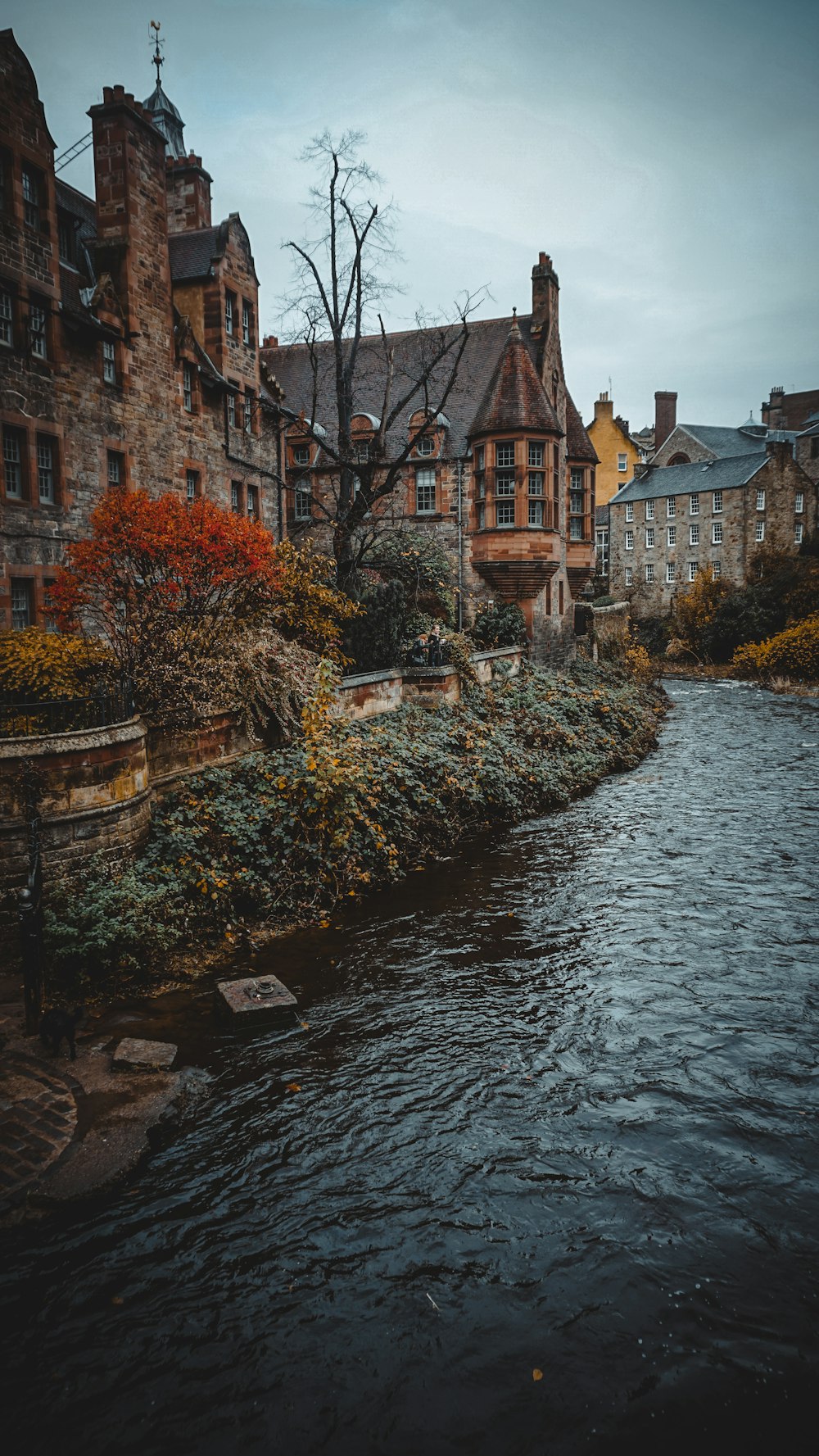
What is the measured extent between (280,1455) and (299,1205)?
173 centimetres

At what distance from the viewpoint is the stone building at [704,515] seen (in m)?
56.2

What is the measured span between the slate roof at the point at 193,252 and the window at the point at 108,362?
18.1ft

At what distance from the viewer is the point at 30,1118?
20.5 feet

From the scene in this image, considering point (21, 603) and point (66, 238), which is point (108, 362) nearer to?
point (66, 238)

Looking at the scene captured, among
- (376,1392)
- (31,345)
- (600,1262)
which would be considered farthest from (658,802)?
(31,345)

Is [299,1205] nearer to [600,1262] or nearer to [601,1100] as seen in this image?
[600,1262]

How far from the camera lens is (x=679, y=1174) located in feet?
20.3

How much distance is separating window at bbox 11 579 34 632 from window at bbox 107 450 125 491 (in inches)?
147

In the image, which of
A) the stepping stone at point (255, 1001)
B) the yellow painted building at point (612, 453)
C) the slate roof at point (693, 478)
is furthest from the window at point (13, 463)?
the yellow painted building at point (612, 453)

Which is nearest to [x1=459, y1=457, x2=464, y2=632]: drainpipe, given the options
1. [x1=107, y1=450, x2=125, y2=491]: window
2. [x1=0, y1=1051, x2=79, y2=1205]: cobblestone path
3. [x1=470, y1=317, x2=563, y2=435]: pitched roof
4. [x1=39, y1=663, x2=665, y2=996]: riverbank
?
[x1=470, y1=317, x2=563, y2=435]: pitched roof

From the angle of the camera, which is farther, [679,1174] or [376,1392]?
[679,1174]

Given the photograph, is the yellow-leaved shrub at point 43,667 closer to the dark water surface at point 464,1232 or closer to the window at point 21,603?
the dark water surface at point 464,1232

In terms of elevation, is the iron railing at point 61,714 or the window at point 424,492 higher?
the window at point 424,492

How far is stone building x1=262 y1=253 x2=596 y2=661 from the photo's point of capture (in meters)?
28.5
